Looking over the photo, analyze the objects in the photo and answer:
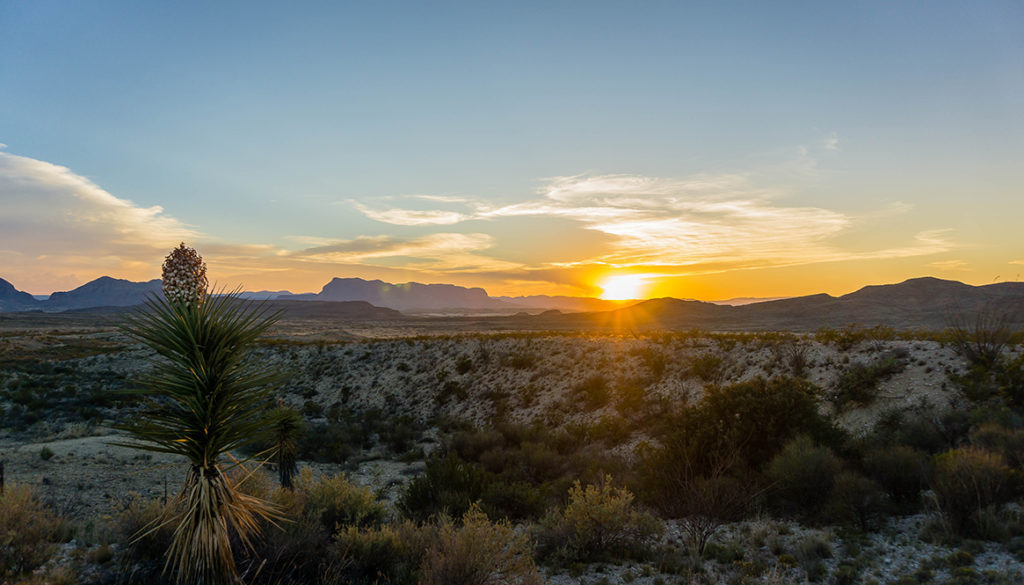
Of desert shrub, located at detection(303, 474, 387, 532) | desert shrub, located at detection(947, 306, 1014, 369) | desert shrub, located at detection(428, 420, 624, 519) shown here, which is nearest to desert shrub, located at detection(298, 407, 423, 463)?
desert shrub, located at detection(428, 420, 624, 519)

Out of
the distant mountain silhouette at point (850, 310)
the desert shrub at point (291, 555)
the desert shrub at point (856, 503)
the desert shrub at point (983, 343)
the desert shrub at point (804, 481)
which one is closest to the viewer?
the desert shrub at point (291, 555)

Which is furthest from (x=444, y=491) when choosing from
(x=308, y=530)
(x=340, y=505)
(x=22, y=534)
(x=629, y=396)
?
(x=629, y=396)

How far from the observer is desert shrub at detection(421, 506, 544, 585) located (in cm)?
530

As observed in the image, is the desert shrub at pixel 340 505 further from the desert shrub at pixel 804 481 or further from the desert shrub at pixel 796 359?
the desert shrub at pixel 796 359

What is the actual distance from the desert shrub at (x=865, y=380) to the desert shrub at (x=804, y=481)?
782 centimetres

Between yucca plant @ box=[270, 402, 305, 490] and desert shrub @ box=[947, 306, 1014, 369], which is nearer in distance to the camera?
yucca plant @ box=[270, 402, 305, 490]

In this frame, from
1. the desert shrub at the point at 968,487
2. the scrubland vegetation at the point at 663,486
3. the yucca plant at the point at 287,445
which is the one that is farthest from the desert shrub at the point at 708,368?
the yucca plant at the point at 287,445

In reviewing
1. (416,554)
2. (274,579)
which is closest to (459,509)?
(416,554)

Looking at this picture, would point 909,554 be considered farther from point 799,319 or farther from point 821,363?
point 799,319

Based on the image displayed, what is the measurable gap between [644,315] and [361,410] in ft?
281

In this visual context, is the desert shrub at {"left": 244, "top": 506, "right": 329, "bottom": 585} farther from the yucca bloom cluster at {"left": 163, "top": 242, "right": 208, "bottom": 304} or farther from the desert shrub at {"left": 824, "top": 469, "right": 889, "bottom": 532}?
the desert shrub at {"left": 824, "top": 469, "right": 889, "bottom": 532}

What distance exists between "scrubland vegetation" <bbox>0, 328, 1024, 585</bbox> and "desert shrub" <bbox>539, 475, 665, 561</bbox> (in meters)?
0.03

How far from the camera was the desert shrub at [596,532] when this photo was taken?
7.39m

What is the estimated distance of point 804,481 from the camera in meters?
8.98
